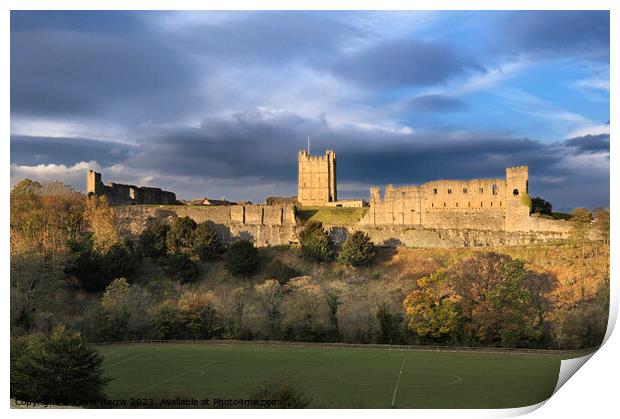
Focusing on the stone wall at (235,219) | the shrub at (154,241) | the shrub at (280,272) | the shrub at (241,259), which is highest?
the stone wall at (235,219)

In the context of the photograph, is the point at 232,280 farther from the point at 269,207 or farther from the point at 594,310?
the point at 594,310

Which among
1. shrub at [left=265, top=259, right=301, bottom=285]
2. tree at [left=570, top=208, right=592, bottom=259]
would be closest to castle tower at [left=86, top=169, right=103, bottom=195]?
shrub at [left=265, top=259, right=301, bottom=285]

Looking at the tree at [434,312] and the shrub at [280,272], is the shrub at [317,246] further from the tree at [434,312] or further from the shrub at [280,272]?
the tree at [434,312]

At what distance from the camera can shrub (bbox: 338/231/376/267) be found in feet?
113

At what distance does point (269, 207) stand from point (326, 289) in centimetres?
1016

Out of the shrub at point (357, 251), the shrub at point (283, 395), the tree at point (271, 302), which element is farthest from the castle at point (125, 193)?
the shrub at point (283, 395)

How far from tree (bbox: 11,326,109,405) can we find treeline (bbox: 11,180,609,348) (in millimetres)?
6296

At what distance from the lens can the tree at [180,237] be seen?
3503cm

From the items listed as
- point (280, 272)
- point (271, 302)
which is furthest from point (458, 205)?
point (271, 302)

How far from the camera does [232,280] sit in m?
34.1

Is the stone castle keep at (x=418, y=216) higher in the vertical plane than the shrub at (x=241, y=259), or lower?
higher

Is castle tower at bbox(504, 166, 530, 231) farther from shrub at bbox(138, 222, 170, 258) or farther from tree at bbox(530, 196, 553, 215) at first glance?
shrub at bbox(138, 222, 170, 258)

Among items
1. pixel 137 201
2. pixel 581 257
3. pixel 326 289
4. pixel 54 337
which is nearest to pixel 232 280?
pixel 326 289

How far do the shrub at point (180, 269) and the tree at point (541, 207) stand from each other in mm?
16650
